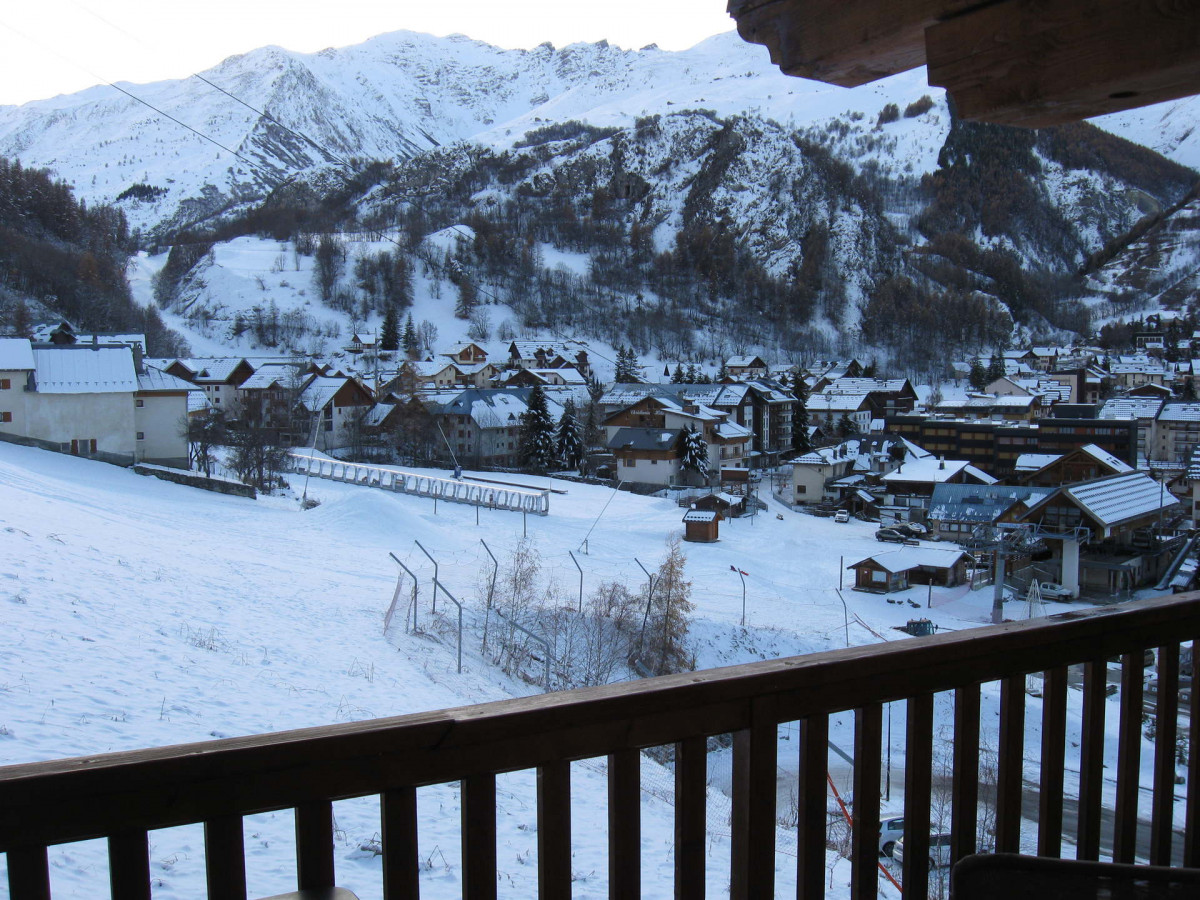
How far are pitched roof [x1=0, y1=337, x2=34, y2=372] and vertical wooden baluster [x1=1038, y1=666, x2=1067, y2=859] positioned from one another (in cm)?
2450

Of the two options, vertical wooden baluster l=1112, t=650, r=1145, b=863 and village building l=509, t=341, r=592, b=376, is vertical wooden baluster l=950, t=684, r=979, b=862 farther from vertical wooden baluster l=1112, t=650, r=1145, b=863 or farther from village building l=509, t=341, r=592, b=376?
village building l=509, t=341, r=592, b=376

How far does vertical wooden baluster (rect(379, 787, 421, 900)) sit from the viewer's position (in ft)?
3.38

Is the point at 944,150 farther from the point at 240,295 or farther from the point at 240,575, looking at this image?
the point at 240,575

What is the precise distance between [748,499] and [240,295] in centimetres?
5165

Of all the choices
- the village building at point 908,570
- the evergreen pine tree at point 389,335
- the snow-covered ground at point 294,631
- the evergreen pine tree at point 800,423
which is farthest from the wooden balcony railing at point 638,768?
the evergreen pine tree at point 389,335

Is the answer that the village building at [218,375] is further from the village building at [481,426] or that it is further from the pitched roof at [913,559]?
the pitched roof at [913,559]

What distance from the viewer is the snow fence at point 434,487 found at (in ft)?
77.3

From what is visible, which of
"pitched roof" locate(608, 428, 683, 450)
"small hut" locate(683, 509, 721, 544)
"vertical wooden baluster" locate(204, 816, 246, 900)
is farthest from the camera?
"pitched roof" locate(608, 428, 683, 450)

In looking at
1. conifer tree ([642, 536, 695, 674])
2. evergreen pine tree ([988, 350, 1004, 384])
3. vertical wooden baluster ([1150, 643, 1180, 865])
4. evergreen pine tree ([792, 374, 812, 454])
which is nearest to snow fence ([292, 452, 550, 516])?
conifer tree ([642, 536, 695, 674])

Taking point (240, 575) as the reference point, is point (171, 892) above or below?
above

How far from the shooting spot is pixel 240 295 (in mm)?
66188

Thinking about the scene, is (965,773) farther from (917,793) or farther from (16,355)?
(16,355)

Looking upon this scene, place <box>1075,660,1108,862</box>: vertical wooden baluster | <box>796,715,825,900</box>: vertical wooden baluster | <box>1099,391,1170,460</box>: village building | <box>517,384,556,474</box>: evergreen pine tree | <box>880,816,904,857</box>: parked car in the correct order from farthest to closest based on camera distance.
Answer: <box>1099,391,1170,460</box>: village building → <box>517,384,556,474</box>: evergreen pine tree → <box>880,816,904,857</box>: parked car → <box>1075,660,1108,862</box>: vertical wooden baluster → <box>796,715,825,900</box>: vertical wooden baluster

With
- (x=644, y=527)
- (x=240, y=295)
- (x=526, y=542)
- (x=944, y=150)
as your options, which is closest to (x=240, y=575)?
(x=526, y=542)
